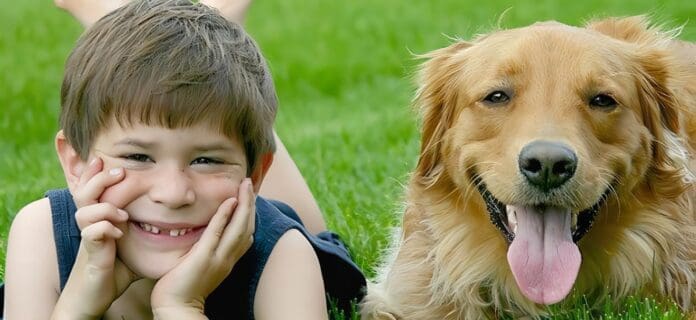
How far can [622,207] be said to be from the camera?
447cm

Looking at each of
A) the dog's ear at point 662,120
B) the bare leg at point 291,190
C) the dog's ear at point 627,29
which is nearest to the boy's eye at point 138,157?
the bare leg at point 291,190

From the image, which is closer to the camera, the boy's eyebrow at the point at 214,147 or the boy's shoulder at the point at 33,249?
the boy's eyebrow at the point at 214,147

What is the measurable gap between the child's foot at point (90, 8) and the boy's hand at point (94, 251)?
1.92 meters

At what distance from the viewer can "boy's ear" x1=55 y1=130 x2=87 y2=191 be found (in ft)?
14.2

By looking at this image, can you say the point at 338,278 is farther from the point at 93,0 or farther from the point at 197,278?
the point at 93,0

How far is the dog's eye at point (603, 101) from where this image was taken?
170 inches

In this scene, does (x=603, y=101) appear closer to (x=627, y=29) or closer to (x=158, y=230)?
(x=627, y=29)

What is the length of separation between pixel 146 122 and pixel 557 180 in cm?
137

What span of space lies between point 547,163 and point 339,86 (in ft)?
27.9

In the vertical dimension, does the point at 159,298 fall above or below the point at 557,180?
below

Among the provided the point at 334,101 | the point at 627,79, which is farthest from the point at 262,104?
the point at 334,101

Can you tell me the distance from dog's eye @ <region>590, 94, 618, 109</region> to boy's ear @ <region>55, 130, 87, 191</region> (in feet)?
5.81

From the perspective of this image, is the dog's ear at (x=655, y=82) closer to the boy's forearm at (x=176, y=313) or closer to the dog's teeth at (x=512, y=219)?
the dog's teeth at (x=512, y=219)

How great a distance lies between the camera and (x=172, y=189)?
401 centimetres
